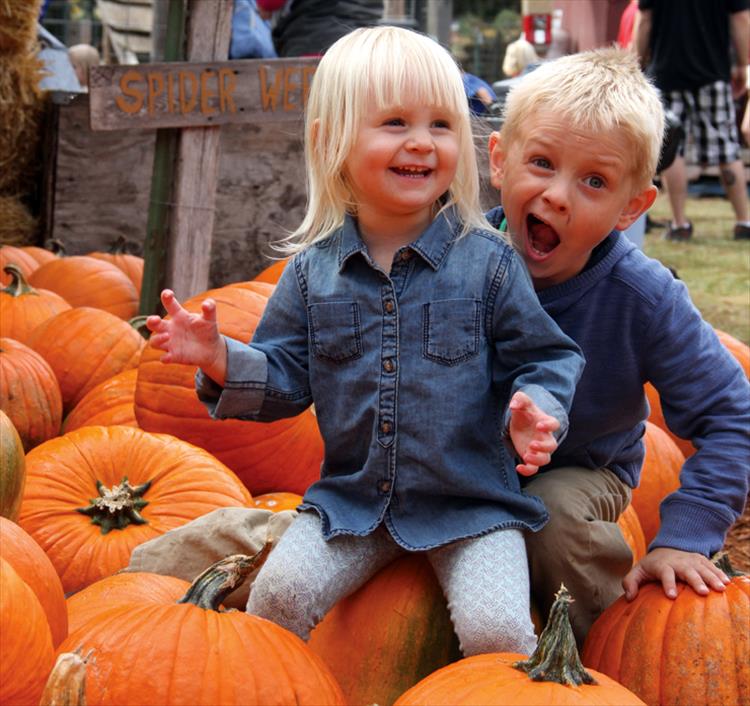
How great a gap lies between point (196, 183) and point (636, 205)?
241 cm

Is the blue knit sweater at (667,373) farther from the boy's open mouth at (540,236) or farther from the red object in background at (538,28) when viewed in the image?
the red object in background at (538,28)

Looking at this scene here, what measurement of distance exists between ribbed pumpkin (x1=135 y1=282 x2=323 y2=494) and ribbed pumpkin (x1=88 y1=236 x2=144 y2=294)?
84.6 inches

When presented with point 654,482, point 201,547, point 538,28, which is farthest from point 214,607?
point 538,28

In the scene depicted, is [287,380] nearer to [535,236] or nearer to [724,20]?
[535,236]

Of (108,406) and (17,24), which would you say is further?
(17,24)

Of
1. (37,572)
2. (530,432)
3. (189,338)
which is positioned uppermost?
(189,338)

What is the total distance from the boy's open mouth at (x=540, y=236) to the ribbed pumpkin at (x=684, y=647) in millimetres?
750

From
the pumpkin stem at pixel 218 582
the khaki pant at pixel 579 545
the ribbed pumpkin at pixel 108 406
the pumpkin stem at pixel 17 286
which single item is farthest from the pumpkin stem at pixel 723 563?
the pumpkin stem at pixel 17 286

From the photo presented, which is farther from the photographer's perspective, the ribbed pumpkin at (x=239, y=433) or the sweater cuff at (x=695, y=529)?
the ribbed pumpkin at (x=239, y=433)

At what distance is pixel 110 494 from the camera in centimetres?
302

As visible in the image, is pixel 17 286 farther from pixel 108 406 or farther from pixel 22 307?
pixel 108 406

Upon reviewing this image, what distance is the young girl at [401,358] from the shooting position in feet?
7.89

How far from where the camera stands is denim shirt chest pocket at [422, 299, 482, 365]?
8.00 feet

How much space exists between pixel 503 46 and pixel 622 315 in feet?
110
